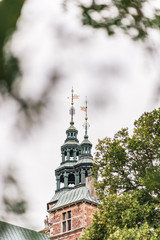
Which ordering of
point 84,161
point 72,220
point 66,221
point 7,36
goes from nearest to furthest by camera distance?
point 7,36
point 72,220
point 66,221
point 84,161

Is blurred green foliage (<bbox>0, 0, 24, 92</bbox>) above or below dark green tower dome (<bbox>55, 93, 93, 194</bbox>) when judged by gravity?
below

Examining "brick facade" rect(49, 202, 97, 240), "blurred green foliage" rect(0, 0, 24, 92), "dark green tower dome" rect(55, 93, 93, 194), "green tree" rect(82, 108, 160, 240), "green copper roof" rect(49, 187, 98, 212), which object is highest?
"dark green tower dome" rect(55, 93, 93, 194)

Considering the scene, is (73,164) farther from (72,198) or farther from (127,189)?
(127,189)

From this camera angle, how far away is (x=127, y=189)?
1374cm

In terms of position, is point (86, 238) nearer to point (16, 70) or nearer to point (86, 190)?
point (16, 70)

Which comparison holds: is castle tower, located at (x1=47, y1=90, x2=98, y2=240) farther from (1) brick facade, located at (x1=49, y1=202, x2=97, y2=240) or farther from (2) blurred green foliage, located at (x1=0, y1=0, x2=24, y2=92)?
(2) blurred green foliage, located at (x1=0, y1=0, x2=24, y2=92)

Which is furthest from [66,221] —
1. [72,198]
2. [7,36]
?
[7,36]

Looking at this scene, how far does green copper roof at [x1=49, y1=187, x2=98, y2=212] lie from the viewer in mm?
33688

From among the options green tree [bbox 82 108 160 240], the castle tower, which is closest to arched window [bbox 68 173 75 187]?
the castle tower

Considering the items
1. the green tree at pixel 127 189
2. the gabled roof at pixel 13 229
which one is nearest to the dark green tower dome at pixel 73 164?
the gabled roof at pixel 13 229

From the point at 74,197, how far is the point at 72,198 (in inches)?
8.0

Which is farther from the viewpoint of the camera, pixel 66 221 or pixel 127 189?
pixel 66 221

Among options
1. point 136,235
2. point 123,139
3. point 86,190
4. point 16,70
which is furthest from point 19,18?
point 86,190

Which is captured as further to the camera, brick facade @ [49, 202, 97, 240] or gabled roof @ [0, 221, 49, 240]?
brick facade @ [49, 202, 97, 240]
